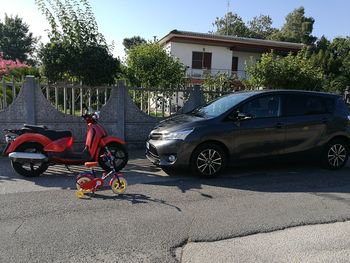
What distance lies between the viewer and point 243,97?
755 centimetres

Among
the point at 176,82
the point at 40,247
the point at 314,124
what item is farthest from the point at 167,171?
the point at 176,82

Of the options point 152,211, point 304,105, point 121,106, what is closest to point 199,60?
point 121,106

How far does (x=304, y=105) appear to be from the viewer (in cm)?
784

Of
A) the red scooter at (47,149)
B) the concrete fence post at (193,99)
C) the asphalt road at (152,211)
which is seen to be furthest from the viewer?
the concrete fence post at (193,99)

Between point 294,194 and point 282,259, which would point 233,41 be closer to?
point 294,194

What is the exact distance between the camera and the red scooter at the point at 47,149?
678 centimetres

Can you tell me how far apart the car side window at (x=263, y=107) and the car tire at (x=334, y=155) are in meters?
1.39

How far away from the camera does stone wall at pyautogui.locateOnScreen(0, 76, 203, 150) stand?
905 centimetres

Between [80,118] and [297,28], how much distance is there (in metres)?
53.1

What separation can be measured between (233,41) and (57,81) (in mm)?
24108

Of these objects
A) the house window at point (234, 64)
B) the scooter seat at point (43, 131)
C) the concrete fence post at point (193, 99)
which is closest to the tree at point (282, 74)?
the concrete fence post at point (193, 99)

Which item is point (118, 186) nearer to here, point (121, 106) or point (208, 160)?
point (208, 160)

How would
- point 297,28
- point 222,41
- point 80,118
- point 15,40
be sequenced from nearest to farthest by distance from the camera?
point 80,118 < point 222,41 < point 15,40 < point 297,28

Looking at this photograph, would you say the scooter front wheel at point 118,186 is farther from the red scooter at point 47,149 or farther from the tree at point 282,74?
the tree at point 282,74
